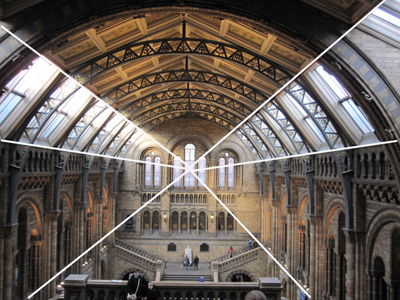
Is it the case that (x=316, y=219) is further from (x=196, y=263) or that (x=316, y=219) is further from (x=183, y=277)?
(x=196, y=263)

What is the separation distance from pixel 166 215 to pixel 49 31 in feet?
111

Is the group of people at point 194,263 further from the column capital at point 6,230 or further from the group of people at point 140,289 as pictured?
the group of people at point 140,289

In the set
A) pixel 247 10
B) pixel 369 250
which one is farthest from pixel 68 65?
pixel 369 250

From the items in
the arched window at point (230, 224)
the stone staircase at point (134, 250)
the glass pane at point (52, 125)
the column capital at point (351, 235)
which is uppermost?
the glass pane at point (52, 125)

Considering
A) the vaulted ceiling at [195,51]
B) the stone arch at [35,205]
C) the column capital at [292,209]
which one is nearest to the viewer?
the vaulted ceiling at [195,51]

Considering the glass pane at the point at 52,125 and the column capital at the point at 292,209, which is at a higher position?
the glass pane at the point at 52,125

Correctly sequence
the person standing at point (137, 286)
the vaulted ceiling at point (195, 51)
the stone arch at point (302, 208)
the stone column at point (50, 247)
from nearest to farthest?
1. the person standing at point (137, 286)
2. the vaulted ceiling at point (195, 51)
3. the stone column at point (50, 247)
4. the stone arch at point (302, 208)

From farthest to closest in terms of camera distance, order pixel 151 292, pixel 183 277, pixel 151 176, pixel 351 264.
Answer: pixel 151 176, pixel 183 277, pixel 351 264, pixel 151 292

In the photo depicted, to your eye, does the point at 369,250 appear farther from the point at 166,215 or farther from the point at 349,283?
the point at 166,215

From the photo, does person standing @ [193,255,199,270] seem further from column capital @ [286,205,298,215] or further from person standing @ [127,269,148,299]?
person standing @ [127,269,148,299]

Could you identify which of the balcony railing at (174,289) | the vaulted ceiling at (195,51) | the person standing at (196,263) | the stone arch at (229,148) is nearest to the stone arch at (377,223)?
the vaulted ceiling at (195,51)

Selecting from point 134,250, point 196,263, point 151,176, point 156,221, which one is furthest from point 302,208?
point 134,250

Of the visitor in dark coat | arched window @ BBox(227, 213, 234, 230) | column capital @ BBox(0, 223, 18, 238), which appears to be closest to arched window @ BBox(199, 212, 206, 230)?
arched window @ BBox(227, 213, 234, 230)

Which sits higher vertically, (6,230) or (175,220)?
(6,230)
